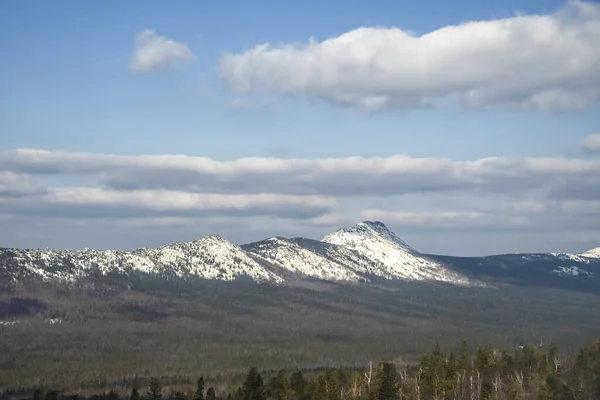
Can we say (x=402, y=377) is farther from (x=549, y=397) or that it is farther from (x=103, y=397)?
(x=103, y=397)

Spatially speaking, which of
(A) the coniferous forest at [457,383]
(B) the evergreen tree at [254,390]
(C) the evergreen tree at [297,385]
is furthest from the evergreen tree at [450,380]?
(B) the evergreen tree at [254,390]

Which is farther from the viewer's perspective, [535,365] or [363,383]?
[535,365]


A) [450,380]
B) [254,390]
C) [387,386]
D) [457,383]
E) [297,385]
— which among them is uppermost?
[387,386]

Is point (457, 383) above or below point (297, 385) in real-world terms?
above

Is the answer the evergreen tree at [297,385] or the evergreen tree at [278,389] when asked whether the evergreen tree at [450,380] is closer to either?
the evergreen tree at [297,385]

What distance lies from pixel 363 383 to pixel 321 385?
57.3 ft

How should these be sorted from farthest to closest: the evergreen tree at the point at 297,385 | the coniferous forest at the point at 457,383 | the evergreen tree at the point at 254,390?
the evergreen tree at the point at 297,385, the evergreen tree at the point at 254,390, the coniferous forest at the point at 457,383

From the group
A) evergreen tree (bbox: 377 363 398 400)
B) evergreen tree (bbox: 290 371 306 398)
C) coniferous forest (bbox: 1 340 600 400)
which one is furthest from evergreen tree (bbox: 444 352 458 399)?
evergreen tree (bbox: 290 371 306 398)

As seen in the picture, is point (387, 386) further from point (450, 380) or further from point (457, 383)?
point (457, 383)

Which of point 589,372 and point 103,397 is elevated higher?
point 589,372

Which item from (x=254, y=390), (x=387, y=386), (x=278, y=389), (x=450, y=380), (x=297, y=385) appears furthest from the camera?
(x=278, y=389)

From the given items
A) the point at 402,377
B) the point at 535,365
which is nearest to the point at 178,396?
the point at 402,377

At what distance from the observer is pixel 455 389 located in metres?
154

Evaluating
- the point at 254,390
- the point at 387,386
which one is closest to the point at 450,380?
the point at 387,386
